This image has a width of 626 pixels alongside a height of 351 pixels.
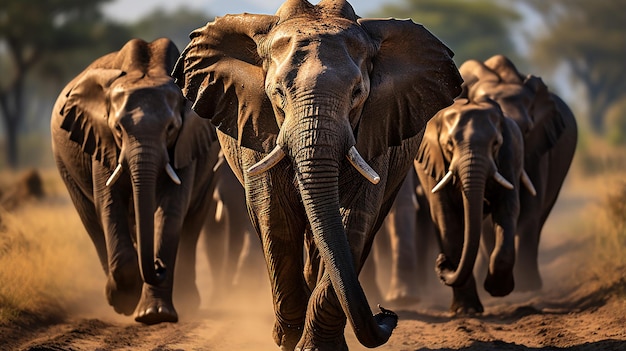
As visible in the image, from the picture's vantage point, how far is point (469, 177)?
9.80 metres

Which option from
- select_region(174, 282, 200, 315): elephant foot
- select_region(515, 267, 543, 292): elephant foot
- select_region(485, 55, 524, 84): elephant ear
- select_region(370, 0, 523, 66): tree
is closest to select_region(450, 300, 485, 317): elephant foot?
select_region(515, 267, 543, 292): elephant foot

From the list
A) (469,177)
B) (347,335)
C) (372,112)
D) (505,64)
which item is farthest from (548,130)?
(372,112)

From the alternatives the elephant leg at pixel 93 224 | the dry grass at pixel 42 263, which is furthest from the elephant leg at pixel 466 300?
the dry grass at pixel 42 263

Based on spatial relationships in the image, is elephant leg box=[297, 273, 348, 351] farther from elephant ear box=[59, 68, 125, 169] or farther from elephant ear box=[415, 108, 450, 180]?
elephant ear box=[415, 108, 450, 180]

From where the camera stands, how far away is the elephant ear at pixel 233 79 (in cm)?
679

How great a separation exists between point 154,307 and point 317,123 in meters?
3.44

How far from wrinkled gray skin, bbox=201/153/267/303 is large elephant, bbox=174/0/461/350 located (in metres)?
4.30

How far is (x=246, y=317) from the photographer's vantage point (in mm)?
10320

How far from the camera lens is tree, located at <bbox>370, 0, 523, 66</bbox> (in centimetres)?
4728

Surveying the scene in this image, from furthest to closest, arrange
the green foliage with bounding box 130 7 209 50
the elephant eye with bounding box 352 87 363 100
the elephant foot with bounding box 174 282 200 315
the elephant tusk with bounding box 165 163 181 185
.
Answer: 1. the green foliage with bounding box 130 7 209 50
2. the elephant foot with bounding box 174 282 200 315
3. the elephant tusk with bounding box 165 163 181 185
4. the elephant eye with bounding box 352 87 363 100

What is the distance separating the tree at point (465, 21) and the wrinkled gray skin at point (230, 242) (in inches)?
1336

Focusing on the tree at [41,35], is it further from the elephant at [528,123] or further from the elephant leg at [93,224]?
the elephant leg at [93,224]

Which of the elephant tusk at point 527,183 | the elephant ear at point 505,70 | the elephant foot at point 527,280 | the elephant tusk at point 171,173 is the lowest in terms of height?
the elephant foot at point 527,280

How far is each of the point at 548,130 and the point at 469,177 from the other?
2.31 m
